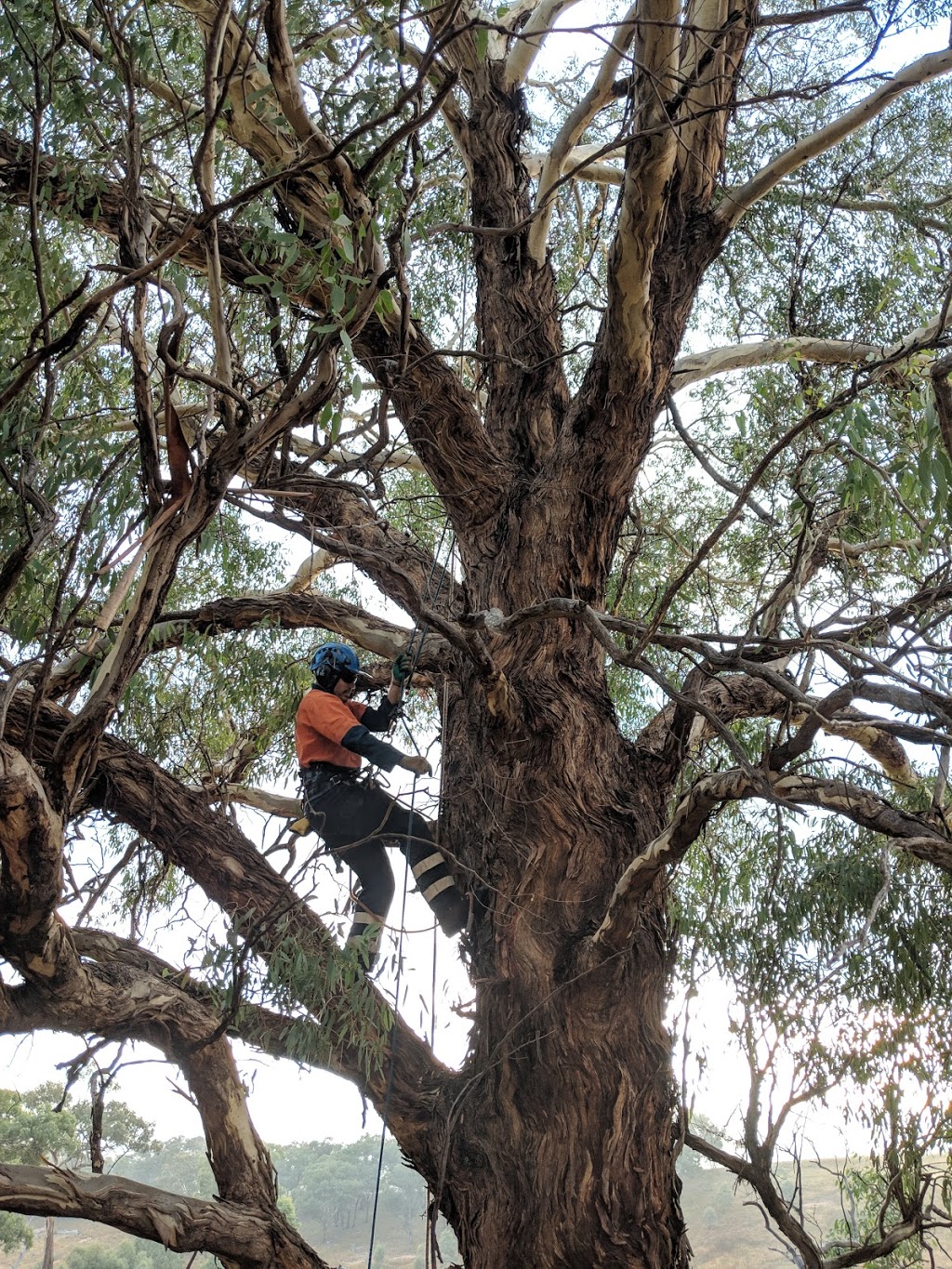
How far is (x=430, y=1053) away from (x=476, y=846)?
601 millimetres

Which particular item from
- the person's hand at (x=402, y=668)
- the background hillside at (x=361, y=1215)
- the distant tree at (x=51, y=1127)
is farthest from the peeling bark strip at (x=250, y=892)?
the background hillside at (x=361, y=1215)

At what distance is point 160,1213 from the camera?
2719 mm

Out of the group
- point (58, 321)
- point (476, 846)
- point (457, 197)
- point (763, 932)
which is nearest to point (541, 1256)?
point (476, 846)

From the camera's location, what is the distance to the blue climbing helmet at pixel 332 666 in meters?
3.76

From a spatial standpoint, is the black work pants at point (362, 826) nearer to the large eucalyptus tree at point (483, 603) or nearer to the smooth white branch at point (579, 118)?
the large eucalyptus tree at point (483, 603)

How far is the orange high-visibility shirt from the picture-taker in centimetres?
350

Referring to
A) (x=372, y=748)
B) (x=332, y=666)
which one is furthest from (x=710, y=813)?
(x=332, y=666)

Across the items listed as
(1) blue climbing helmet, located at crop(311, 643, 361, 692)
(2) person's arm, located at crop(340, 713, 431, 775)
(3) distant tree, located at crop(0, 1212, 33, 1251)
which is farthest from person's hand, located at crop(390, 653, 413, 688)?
(3) distant tree, located at crop(0, 1212, 33, 1251)

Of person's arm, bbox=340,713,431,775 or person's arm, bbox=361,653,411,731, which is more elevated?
person's arm, bbox=361,653,411,731

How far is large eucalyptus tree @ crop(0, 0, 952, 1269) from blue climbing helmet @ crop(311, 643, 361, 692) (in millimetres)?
163

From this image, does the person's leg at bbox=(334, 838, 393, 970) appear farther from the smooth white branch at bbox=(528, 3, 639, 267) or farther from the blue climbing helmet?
the smooth white branch at bbox=(528, 3, 639, 267)

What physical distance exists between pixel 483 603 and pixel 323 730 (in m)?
0.66

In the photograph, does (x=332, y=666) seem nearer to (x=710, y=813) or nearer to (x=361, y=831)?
(x=361, y=831)

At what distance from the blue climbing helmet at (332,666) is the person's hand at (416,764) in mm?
408
